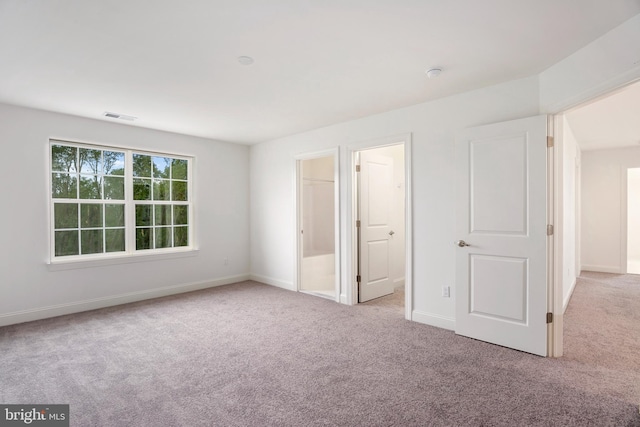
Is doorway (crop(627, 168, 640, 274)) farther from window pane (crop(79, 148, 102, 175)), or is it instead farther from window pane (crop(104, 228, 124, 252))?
window pane (crop(79, 148, 102, 175))

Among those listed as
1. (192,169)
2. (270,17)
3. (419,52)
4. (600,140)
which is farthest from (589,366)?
(192,169)

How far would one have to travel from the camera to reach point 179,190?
17.7 ft

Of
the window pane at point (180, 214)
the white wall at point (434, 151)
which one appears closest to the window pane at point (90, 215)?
the window pane at point (180, 214)

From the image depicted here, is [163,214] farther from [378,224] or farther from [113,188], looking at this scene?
[378,224]

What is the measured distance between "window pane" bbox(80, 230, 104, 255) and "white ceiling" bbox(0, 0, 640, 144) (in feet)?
5.31

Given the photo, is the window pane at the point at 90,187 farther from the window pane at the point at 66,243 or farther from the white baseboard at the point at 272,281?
the white baseboard at the point at 272,281

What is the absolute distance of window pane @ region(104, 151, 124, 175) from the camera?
464 cm

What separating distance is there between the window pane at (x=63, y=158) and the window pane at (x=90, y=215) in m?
0.51

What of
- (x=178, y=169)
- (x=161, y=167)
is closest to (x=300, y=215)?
(x=178, y=169)

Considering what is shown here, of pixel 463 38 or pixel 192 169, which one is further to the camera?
pixel 192 169

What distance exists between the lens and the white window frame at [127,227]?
13.7 ft

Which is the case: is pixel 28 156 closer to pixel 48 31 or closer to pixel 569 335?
pixel 48 31

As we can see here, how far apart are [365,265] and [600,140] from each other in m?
4.96

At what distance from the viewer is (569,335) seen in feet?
11.1
